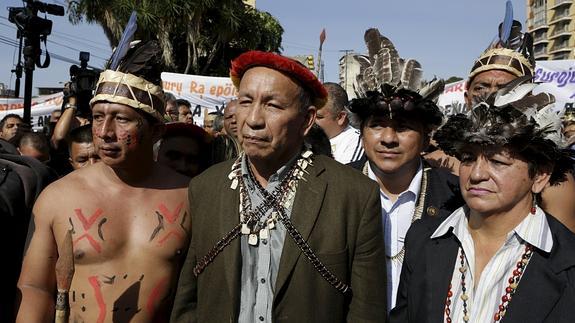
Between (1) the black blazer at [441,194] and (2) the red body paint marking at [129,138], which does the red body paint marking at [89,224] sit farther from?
(1) the black blazer at [441,194]

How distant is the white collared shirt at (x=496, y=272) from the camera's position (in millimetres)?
2236

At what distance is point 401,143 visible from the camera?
10.3 feet

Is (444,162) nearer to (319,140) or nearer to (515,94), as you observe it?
(319,140)

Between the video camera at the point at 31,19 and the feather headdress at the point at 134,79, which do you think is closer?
the feather headdress at the point at 134,79

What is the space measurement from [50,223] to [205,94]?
8911mm

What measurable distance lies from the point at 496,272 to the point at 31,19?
814cm

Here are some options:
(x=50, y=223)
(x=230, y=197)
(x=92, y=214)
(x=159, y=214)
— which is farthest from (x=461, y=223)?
(x=50, y=223)

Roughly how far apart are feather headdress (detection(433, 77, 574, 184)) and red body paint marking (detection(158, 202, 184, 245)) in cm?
137

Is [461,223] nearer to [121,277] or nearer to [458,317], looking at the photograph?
[458,317]

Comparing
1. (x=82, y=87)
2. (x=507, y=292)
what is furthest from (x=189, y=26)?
(x=507, y=292)

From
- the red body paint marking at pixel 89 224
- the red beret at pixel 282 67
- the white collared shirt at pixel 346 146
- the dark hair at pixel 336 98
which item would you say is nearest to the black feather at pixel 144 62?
the red beret at pixel 282 67

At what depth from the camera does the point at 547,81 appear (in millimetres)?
9641

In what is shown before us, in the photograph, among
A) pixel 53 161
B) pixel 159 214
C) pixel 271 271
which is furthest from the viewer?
pixel 53 161

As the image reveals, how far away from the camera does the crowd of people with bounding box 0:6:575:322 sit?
229cm
